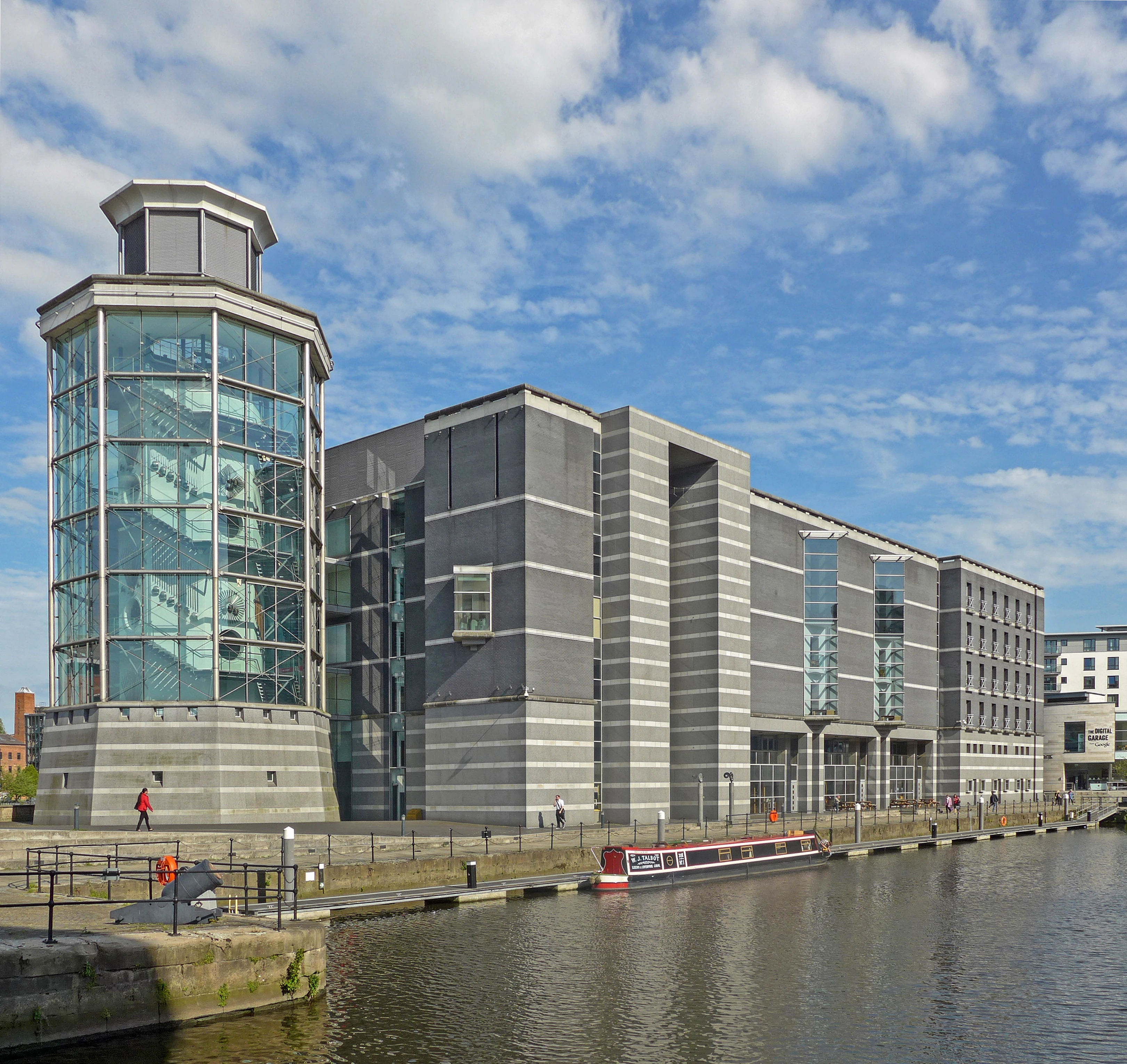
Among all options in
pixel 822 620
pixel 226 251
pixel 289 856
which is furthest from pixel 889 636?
pixel 289 856

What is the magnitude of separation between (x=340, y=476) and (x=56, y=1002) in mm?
65128

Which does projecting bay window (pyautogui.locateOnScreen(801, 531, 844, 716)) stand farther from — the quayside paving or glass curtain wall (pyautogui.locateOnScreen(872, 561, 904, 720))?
the quayside paving

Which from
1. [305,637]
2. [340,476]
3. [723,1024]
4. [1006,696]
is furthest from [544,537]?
[1006,696]

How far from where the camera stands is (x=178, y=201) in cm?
6944

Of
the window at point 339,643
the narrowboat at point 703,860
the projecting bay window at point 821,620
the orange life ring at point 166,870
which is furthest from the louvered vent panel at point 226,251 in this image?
the projecting bay window at point 821,620

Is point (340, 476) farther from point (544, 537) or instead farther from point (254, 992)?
point (254, 992)

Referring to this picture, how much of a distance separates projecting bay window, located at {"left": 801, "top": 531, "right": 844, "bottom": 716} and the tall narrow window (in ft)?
0.09

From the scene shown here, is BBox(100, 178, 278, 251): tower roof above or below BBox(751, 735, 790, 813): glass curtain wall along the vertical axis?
above

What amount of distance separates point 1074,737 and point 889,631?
68.0 m

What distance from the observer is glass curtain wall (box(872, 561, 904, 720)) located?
342 ft

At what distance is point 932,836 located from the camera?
3091 inches

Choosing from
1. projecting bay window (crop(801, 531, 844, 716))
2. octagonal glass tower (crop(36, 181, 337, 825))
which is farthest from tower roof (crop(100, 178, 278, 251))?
projecting bay window (crop(801, 531, 844, 716))

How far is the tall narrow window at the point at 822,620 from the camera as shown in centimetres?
9394

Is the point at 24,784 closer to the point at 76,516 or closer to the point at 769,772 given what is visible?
the point at 76,516
